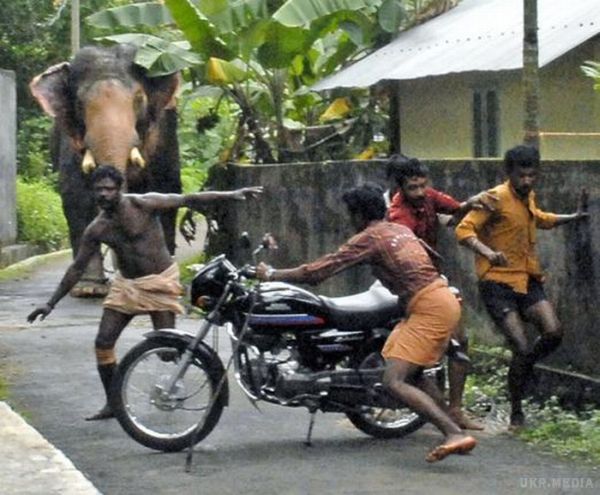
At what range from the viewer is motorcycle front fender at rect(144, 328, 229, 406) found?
30.7ft

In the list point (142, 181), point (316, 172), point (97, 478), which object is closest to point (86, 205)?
point (142, 181)

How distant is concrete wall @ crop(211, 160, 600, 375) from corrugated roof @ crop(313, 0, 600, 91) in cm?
215

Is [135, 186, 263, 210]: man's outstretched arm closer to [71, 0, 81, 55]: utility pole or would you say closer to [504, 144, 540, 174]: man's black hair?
[504, 144, 540, 174]: man's black hair

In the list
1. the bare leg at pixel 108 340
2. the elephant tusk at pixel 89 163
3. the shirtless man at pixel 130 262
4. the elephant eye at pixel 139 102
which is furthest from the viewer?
the elephant eye at pixel 139 102

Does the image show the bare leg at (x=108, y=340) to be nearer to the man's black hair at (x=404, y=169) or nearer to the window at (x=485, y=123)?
the man's black hair at (x=404, y=169)

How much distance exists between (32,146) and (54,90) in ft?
57.8

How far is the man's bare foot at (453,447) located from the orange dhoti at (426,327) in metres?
0.49

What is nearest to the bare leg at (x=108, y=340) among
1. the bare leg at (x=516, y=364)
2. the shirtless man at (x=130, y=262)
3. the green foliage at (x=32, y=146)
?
the shirtless man at (x=130, y=262)

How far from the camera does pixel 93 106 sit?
17.0m

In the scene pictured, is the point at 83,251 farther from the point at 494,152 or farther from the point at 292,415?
the point at 494,152

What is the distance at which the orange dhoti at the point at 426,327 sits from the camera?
8953mm

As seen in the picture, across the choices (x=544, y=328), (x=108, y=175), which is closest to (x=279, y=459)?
(x=544, y=328)

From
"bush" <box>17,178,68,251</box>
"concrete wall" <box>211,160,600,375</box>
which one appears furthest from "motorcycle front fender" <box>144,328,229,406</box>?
"bush" <box>17,178,68,251</box>

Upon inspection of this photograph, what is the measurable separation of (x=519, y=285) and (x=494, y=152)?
350 inches
